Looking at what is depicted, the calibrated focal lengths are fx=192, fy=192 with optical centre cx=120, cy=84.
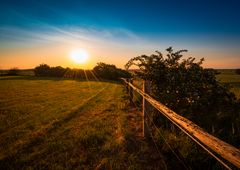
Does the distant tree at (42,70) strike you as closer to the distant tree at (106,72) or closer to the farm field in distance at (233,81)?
the distant tree at (106,72)

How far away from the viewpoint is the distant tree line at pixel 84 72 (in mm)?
44412

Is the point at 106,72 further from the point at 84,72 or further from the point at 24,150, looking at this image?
the point at 24,150

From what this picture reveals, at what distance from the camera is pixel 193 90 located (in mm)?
6539

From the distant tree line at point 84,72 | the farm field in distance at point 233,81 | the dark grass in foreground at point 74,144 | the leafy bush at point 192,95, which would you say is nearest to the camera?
the dark grass in foreground at point 74,144

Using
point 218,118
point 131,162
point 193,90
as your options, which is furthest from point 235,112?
point 131,162

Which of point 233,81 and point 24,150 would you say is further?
point 233,81

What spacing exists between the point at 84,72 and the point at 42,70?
13147 millimetres

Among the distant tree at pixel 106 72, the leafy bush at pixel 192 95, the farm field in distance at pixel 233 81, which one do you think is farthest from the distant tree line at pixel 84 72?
the leafy bush at pixel 192 95

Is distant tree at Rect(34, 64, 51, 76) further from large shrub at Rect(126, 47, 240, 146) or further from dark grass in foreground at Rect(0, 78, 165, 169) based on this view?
large shrub at Rect(126, 47, 240, 146)

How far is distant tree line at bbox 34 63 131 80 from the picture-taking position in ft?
146

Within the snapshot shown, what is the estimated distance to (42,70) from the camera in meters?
52.3

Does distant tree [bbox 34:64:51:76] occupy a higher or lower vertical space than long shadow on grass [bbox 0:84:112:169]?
higher

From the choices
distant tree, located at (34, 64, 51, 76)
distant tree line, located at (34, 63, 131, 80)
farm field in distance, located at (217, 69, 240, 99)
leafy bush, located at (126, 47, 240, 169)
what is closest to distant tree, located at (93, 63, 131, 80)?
distant tree line, located at (34, 63, 131, 80)

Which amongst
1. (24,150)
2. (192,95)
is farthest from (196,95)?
(24,150)
